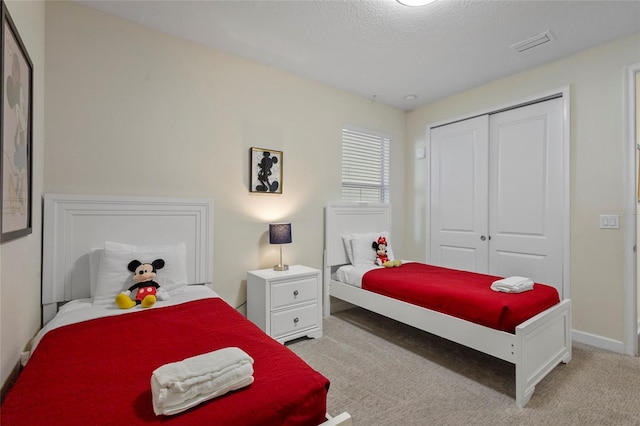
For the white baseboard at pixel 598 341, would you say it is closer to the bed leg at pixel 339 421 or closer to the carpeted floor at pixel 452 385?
the carpeted floor at pixel 452 385

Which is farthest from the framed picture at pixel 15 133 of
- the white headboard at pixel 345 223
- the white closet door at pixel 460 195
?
the white closet door at pixel 460 195

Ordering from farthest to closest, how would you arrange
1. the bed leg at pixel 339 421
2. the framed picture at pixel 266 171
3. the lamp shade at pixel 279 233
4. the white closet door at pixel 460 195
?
1. the white closet door at pixel 460 195
2. the framed picture at pixel 266 171
3. the lamp shade at pixel 279 233
4. the bed leg at pixel 339 421

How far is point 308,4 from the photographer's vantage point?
7.00 feet

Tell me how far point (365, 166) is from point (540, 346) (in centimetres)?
256

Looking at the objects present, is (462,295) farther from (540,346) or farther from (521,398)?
(521,398)

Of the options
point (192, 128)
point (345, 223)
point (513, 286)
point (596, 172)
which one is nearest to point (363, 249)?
point (345, 223)

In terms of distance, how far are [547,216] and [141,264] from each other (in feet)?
11.6

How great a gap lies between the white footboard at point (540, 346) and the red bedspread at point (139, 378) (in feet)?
4.59

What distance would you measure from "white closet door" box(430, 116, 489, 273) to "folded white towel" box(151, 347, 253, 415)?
324 cm

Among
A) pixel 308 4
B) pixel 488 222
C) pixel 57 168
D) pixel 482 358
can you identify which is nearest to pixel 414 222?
pixel 488 222

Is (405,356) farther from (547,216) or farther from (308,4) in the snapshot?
(308,4)

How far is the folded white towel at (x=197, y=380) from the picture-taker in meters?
0.95

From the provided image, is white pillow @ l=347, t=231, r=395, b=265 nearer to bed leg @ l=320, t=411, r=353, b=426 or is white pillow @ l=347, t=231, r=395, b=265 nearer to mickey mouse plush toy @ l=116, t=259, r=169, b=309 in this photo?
mickey mouse plush toy @ l=116, t=259, r=169, b=309

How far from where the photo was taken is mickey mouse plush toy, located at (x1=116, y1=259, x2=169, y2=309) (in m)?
1.91
